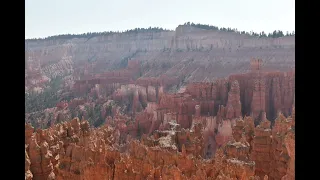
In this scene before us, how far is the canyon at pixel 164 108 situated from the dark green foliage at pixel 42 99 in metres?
0.18

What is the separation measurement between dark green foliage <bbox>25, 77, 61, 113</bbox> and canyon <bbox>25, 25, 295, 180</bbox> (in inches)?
→ 7.0

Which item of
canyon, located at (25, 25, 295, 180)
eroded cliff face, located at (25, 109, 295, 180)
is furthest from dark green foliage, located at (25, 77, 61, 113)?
eroded cliff face, located at (25, 109, 295, 180)

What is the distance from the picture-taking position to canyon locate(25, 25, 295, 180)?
25.4 ft

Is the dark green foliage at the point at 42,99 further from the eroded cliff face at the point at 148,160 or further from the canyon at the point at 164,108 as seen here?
the eroded cliff face at the point at 148,160

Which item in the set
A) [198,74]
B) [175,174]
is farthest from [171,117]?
[198,74]

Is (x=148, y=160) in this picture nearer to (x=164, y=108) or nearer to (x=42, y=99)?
(x=164, y=108)

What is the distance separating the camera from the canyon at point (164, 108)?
25.4 ft

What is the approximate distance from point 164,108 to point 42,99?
15625 millimetres

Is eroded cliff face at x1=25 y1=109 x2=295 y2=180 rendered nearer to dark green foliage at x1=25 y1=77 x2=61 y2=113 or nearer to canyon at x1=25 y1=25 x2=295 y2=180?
canyon at x1=25 y1=25 x2=295 y2=180

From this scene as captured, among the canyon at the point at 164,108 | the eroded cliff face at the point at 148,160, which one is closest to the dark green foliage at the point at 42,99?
the canyon at the point at 164,108

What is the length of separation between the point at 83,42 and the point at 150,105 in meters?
34.1

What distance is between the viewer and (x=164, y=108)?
20062 mm
